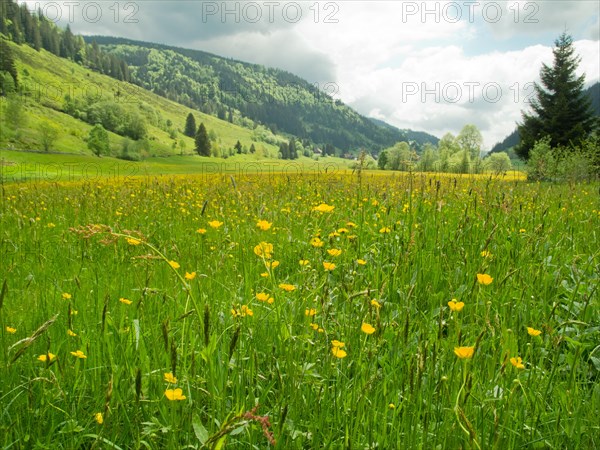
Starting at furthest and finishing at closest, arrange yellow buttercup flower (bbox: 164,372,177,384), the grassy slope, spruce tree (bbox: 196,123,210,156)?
spruce tree (bbox: 196,123,210,156), the grassy slope, yellow buttercup flower (bbox: 164,372,177,384)

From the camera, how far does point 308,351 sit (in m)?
1.77

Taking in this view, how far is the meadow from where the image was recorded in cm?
139

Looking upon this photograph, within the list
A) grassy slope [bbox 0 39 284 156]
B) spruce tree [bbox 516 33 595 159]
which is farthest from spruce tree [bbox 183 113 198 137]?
spruce tree [bbox 516 33 595 159]

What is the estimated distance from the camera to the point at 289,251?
13.5 ft

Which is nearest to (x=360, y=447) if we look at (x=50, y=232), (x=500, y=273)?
(x=500, y=273)

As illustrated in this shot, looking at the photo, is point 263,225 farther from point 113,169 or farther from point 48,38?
point 48,38

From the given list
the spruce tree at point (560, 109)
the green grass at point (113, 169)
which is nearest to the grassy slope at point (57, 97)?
the green grass at point (113, 169)

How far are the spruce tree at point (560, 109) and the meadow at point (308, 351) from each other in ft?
118

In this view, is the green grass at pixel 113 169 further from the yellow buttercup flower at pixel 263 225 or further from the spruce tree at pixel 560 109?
the spruce tree at pixel 560 109

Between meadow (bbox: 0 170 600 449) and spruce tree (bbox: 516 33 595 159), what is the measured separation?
1420 inches

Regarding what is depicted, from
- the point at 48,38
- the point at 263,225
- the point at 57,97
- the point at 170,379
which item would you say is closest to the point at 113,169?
the point at 263,225

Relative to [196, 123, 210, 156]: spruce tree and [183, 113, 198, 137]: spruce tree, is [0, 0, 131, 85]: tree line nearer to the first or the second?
[183, 113, 198, 137]: spruce tree

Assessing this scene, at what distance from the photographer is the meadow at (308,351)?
1.39 meters

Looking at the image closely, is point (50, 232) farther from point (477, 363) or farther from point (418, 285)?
point (477, 363)
